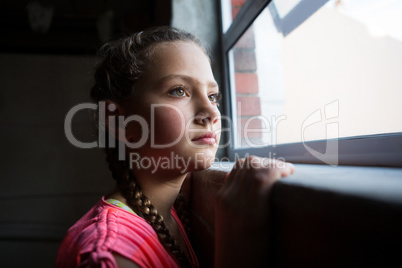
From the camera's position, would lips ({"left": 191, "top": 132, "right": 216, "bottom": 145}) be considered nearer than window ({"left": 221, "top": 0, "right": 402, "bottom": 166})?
No

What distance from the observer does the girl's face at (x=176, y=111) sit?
0.70m

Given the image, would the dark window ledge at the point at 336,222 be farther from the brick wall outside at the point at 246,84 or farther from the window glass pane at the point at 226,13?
the window glass pane at the point at 226,13

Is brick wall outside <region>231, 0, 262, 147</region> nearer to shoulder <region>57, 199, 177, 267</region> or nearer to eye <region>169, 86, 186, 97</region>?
eye <region>169, 86, 186, 97</region>

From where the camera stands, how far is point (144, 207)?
0.74 m

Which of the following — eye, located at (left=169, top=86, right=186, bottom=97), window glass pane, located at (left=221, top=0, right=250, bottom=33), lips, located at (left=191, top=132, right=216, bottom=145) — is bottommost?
lips, located at (left=191, top=132, right=216, bottom=145)

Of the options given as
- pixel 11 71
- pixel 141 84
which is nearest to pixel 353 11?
pixel 141 84

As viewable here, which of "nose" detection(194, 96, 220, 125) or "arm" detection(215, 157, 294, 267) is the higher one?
"nose" detection(194, 96, 220, 125)

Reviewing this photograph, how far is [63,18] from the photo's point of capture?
2.68 m

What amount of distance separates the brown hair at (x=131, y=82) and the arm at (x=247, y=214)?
0.30m

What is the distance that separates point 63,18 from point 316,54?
106 inches

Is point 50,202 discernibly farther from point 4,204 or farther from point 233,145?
point 233,145

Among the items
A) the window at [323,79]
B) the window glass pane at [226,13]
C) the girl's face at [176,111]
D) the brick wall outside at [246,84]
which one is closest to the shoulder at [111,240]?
the girl's face at [176,111]

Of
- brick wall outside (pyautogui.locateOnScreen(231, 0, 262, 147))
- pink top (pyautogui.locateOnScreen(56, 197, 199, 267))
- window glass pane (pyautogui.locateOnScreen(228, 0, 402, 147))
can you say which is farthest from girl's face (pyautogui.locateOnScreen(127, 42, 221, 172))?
brick wall outside (pyautogui.locateOnScreen(231, 0, 262, 147))

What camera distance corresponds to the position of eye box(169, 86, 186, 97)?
2.42 ft
